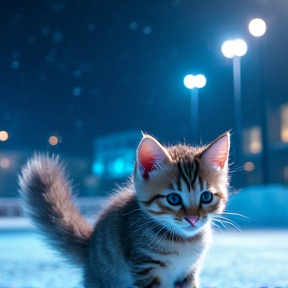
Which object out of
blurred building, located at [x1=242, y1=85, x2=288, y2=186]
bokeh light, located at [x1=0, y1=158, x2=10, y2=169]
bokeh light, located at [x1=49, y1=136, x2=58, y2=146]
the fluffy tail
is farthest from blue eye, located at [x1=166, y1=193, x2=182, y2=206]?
blurred building, located at [x1=242, y1=85, x2=288, y2=186]

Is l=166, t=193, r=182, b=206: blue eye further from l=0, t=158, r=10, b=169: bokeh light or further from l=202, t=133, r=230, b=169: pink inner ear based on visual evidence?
l=0, t=158, r=10, b=169: bokeh light

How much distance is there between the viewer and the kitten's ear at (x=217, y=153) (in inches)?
39.8

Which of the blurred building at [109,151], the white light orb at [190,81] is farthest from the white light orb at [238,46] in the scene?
the blurred building at [109,151]

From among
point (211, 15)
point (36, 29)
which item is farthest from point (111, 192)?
point (36, 29)

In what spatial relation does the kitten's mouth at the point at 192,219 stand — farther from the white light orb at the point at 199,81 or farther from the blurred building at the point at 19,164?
the blurred building at the point at 19,164

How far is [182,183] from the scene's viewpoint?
3.13 feet

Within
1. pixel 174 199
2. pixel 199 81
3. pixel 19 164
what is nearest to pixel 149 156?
pixel 174 199

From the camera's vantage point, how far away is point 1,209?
486cm

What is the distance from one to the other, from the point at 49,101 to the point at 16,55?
1743 mm

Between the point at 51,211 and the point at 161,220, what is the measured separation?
1.30ft

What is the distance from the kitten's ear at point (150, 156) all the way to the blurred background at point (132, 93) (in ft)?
0.93

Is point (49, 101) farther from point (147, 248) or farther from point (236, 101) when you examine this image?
point (147, 248)

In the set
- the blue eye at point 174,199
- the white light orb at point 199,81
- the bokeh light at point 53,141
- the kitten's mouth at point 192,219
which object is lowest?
the kitten's mouth at point 192,219

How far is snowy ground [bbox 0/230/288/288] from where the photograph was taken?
139cm
